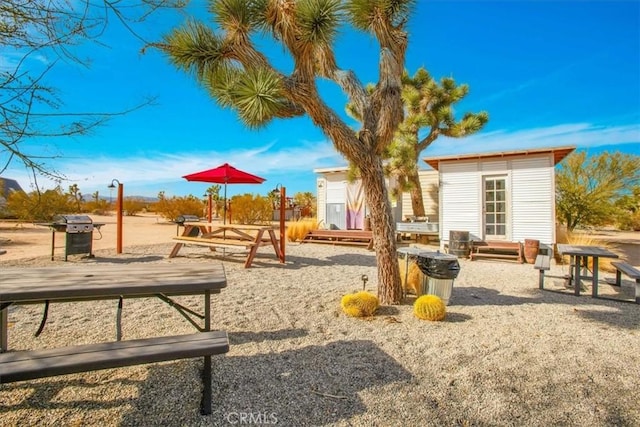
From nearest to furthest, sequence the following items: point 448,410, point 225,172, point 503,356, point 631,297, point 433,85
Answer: point 448,410, point 503,356, point 631,297, point 225,172, point 433,85

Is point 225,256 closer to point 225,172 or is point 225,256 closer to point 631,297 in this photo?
point 225,172

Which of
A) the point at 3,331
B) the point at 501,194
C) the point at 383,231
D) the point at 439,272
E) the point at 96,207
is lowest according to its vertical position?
the point at 3,331

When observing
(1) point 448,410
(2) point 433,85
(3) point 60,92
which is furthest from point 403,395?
(2) point 433,85

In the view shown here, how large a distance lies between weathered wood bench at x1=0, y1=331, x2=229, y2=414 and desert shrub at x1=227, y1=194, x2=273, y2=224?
20.6 m

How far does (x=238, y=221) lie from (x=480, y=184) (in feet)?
54.5

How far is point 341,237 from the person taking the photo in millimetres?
12117

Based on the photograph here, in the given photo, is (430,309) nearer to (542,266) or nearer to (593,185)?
(542,266)

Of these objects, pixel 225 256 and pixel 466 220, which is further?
pixel 466 220

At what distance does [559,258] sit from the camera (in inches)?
356

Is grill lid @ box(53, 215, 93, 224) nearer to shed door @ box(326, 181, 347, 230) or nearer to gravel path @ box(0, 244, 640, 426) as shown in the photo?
gravel path @ box(0, 244, 640, 426)

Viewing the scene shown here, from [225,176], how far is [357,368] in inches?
283

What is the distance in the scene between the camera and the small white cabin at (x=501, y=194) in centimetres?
913

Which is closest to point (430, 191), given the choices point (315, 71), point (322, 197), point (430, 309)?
point (322, 197)

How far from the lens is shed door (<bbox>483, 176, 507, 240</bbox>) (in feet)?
Result: 32.0
